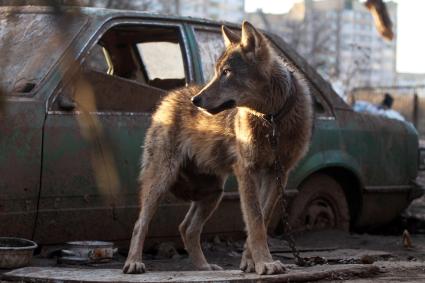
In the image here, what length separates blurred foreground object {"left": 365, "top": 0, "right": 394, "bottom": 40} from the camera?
2.54 metres

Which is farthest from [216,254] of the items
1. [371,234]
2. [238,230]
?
[371,234]

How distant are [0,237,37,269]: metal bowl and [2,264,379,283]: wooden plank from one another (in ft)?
0.38

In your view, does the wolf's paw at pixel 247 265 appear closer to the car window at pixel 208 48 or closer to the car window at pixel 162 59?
the car window at pixel 208 48

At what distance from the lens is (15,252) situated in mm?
5590

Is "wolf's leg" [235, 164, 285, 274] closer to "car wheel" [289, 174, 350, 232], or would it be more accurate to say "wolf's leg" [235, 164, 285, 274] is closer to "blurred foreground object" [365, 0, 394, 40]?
"car wheel" [289, 174, 350, 232]

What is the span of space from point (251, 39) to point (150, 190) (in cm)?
133

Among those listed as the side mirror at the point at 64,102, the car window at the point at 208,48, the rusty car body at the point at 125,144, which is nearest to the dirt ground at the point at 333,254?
the rusty car body at the point at 125,144

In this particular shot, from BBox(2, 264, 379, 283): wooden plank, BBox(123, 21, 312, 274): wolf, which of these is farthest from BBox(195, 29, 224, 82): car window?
BBox(2, 264, 379, 283): wooden plank

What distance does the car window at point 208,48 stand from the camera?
7.24 m

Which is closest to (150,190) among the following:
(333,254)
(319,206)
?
(333,254)

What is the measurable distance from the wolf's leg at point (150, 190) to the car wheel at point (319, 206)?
190 centimetres

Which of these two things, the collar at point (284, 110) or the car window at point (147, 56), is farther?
the car window at point (147, 56)

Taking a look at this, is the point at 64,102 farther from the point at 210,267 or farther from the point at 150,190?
the point at 210,267

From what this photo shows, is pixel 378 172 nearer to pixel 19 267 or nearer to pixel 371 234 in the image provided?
pixel 371 234
